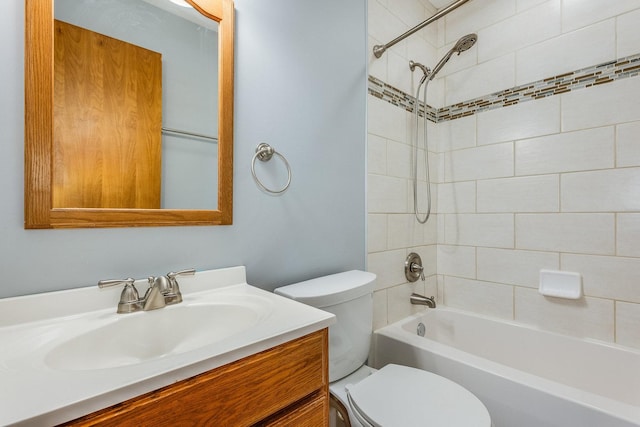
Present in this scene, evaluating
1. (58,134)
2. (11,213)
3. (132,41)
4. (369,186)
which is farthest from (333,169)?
(11,213)

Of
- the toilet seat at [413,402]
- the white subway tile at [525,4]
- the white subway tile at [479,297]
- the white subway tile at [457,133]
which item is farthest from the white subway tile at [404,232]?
the white subway tile at [525,4]

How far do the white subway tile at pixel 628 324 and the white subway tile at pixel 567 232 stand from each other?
261mm

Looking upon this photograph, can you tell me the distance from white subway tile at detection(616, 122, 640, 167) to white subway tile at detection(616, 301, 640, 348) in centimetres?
66

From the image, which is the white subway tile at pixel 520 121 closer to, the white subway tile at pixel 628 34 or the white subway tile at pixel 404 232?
the white subway tile at pixel 628 34

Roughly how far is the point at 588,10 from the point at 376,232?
1516 mm

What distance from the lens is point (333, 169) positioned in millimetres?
1358

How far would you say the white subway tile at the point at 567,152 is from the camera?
140 centimetres

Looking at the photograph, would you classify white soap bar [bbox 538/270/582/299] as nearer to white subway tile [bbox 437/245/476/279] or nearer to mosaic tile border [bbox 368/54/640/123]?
white subway tile [bbox 437/245/476/279]

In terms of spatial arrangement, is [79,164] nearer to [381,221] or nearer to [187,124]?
[187,124]

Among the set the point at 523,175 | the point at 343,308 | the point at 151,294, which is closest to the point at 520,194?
the point at 523,175

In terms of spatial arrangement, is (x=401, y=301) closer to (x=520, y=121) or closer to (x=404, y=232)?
(x=404, y=232)

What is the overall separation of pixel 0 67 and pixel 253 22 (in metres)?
0.74

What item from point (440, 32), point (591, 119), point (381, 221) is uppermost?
point (440, 32)

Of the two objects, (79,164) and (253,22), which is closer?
(79,164)
